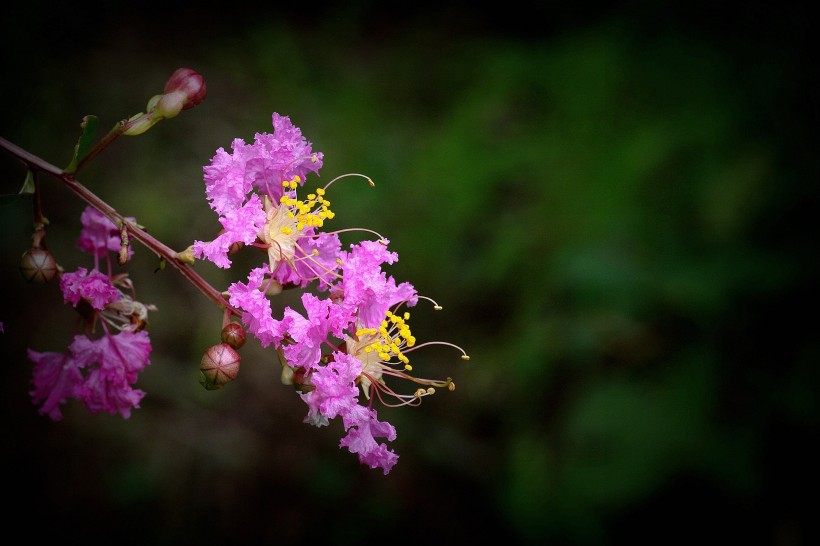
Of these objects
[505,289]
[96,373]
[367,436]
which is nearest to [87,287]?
[96,373]

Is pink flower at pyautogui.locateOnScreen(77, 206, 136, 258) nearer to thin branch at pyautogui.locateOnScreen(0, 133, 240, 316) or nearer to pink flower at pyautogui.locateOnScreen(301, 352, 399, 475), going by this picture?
thin branch at pyautogui.locateOnScreen(0, 133, 240, 316)

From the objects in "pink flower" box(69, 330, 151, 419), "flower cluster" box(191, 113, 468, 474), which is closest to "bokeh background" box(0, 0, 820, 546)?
"flower cluster" box(191, 113, 468, 474)

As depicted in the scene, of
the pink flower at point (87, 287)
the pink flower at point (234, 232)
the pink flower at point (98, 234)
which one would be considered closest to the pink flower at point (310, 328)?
the pink flower at point (234, 232)

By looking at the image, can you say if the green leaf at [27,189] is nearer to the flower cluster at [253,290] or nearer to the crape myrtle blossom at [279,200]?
the flower cluster at [253,290]

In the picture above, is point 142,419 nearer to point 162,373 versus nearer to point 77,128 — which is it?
point 162,373

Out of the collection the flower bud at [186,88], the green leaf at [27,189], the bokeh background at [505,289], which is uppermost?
the bokeh background at [505,289]

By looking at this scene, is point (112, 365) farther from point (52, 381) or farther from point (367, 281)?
point (367, 281)

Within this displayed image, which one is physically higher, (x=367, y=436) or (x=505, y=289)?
(x=505, y=289)
